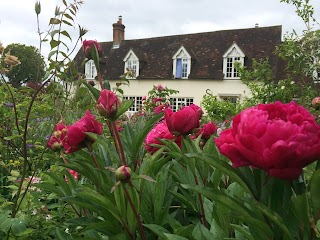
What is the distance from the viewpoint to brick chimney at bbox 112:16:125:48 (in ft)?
79.8

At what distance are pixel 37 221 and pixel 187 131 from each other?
1.08 meters

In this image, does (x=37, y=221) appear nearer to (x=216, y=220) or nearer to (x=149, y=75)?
(x=216, y=220)

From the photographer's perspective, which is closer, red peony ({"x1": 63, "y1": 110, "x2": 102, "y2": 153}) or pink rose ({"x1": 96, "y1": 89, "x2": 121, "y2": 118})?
pink rose ({"x1": 96, "y1": 89, "x2": 121, "y2": 118})

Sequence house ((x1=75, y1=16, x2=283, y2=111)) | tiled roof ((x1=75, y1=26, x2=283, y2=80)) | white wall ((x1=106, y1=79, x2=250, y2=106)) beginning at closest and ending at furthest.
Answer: white wall ((x1=106, y1=79, x2=250, y2=106))
house ((x1=75, y1=16, x2=283, y2=111))
tiled roof ((x1=75, y1=26, x2=283, y2=80))

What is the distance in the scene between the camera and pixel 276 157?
604 millimetres

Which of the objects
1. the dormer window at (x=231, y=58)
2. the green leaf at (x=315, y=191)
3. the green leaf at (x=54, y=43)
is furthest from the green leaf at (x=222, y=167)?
the dormer window at (x=231, y=58)

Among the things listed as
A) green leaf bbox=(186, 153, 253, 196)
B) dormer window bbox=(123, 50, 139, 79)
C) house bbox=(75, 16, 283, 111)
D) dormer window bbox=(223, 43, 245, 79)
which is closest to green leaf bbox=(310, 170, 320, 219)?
green leaf bbox=(186, 153, 253, 196)

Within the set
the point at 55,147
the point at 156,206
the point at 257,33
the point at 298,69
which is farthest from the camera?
the point at 257,33

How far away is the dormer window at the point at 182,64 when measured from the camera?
20281mm

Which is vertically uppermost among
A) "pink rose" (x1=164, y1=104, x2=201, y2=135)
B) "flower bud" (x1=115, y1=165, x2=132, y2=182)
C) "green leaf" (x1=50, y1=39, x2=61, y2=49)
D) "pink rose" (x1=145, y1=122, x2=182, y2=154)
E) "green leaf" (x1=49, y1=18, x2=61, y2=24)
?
"green leaf" (x1=49, y1=18, x2=61, y2=24)

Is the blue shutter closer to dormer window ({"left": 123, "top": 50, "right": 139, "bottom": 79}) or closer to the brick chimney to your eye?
dormer window ({"left": 123, "top": 50, "right": 139, "bottom": 79})

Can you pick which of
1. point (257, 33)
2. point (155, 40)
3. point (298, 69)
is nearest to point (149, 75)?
point (155, 40)

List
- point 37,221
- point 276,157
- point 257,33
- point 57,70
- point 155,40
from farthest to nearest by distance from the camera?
1. point 155,40
2. point 257,33
3. point 57,70
4. point 37,221
5. point 276,157

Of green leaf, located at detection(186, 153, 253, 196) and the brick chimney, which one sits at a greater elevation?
the brick chimney
